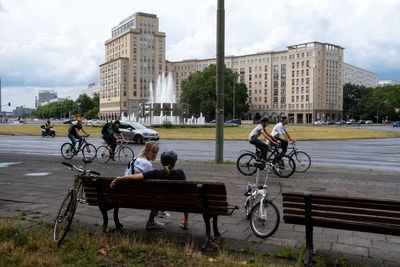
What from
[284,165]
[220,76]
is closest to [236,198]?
[284,165]

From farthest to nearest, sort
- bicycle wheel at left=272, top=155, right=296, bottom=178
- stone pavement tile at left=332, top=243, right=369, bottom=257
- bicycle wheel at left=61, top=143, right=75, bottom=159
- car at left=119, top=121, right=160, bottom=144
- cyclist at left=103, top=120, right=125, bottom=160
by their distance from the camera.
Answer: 1. car at left=119, top=121, right=160, bottom=144
2. bicycle wheel at left=61, top=143, right=75, bottom=159
3. cyclist at left=103, top=120, right=125, bottom=160
4. bicycle wheel at left=272, top=155, right=296, bottom=178
5. stone pavement tile at left=332, top=243, right=369, bottom=257

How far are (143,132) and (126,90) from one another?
114484 mm

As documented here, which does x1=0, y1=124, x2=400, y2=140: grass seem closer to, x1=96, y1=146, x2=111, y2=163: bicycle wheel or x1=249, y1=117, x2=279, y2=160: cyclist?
x1=96, y1=146, x2=111, y2=163: bicycle wheel

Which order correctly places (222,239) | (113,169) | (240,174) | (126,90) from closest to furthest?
(222,239)
(240,174)
(113,169)
(126,90)

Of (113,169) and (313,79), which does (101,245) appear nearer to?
(113,169)

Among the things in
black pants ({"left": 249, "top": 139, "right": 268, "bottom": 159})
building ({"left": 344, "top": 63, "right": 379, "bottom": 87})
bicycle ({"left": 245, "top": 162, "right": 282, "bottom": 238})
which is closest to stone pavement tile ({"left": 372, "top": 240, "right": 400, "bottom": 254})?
bicycle ({"left": 245, "top": 162, "right": 282, "bottom": 238})

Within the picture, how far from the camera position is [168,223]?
609 cm

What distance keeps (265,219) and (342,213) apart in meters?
1.19

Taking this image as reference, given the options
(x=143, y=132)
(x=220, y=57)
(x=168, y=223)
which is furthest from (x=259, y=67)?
(x=168, y=223)

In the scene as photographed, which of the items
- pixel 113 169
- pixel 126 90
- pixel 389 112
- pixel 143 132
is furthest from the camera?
pixel 126 90

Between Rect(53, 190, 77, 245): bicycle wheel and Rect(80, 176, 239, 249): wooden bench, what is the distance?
30cm

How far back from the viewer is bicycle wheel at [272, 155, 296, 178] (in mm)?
11554

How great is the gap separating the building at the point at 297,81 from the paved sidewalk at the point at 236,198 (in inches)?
4405

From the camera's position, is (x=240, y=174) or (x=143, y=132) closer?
(x=240, y=174)
